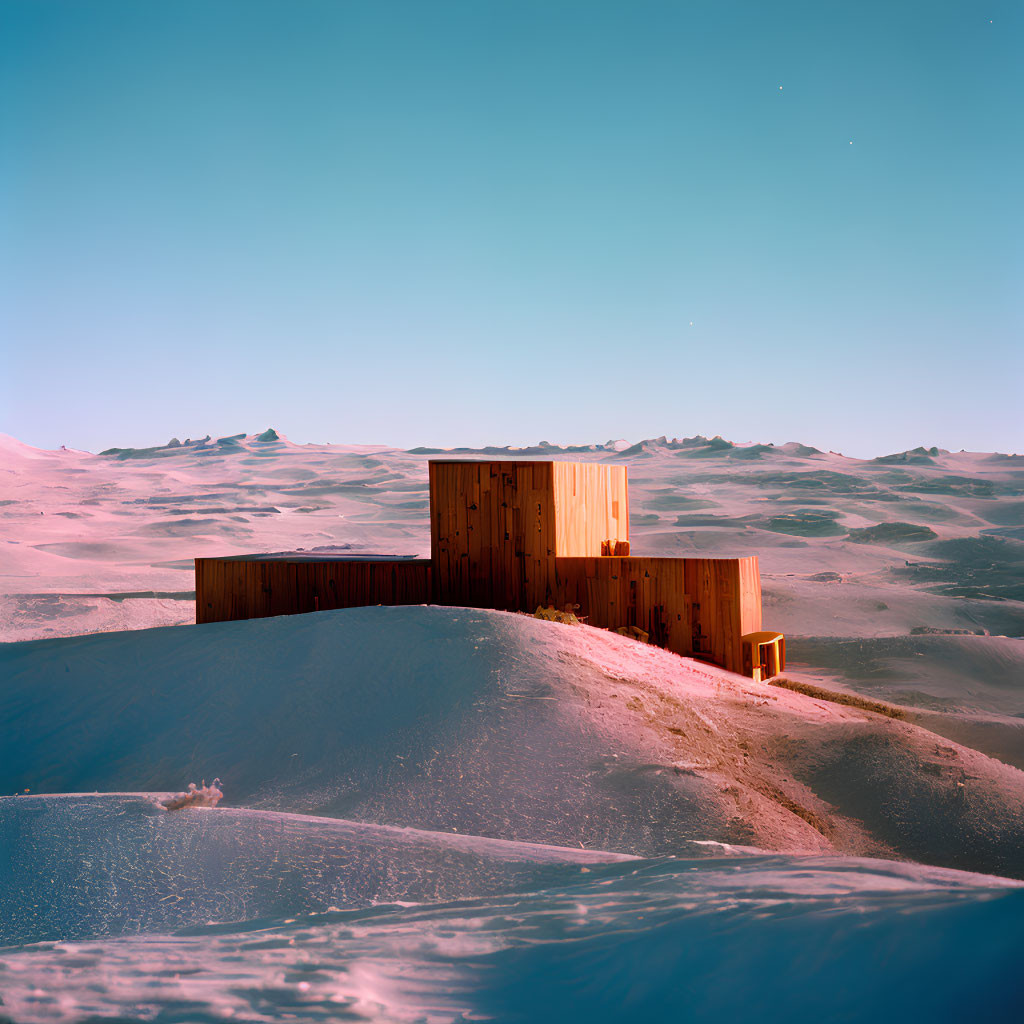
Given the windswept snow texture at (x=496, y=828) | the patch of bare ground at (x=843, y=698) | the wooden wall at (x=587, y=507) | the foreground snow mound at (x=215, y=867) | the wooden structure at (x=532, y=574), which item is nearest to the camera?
the windswept snow texture at (x=496, y=828)

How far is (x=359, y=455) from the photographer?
4653 cm

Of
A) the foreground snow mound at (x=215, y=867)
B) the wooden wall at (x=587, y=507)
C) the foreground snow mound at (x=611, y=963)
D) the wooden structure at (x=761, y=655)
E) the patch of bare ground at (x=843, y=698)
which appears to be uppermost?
the wooden wall at (x=587, y=507)

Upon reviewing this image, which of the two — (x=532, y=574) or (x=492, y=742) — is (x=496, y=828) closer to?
(x=492, y=742)

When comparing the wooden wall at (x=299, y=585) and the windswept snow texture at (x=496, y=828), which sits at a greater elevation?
the wooden wall at (x=299, y=585)

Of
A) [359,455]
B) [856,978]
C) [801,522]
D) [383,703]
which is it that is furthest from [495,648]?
[359,455]

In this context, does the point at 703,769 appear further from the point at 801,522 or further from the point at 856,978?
the point at 801,522

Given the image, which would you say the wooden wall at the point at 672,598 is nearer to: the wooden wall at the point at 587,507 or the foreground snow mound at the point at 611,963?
the wooden wall at the point at 587,507

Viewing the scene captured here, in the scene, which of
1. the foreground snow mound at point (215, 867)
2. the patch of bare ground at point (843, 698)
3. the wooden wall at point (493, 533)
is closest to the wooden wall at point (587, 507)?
the wooden wall at point (493, 533)

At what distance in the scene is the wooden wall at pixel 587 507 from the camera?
8297 mm

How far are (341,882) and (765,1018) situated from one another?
1702 mm

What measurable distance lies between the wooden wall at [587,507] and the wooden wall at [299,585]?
1529 millimetres

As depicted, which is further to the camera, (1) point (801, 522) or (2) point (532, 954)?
(1) point (801, 522)

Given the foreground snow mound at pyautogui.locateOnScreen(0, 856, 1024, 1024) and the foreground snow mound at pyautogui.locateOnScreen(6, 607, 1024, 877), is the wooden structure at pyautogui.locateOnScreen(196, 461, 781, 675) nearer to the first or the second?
the foreground snow mound at pyautogui.locateOnScreen(6, 607, 1024, 877)

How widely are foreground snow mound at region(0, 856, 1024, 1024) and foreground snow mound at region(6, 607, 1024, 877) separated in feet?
4.58
